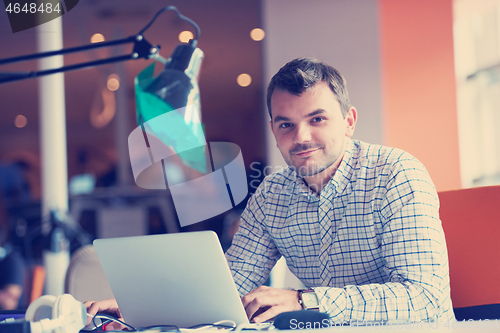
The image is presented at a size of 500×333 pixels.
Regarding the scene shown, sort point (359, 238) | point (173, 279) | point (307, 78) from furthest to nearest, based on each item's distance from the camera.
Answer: point (307, 78), point (359, 238), point (173, 279)

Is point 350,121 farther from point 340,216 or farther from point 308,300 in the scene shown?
point 308,300

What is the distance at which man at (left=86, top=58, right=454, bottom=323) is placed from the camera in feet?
3.29

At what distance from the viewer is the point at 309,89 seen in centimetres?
139

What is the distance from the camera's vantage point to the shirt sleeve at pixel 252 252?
55.8 inches

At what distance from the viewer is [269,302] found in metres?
0.91

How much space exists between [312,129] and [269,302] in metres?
0.67

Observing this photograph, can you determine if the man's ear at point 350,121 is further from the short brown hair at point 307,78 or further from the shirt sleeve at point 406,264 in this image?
the shirt sleeve at point 406,264

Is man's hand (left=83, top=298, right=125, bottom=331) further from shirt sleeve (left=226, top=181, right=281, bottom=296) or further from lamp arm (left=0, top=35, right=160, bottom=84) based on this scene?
lamp arm (left=0, top=35, right=160, bottom=84)

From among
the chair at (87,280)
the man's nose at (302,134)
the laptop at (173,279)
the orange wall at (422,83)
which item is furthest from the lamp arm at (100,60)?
the orange wall at (422,83)

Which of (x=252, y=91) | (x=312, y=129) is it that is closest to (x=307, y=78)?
(x=312, y=129)

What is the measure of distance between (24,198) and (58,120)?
6.38ft

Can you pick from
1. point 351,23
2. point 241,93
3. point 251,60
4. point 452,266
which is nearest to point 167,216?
point 241,93

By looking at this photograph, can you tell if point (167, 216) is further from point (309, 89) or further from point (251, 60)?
point (309, 89)

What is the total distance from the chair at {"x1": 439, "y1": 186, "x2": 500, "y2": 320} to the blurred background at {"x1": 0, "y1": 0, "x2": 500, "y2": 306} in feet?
5.34
